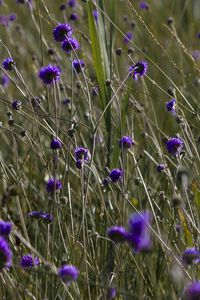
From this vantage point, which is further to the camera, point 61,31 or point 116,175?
point 61,31

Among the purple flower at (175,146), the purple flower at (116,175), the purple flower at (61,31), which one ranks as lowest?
the purple flower at (116,175)

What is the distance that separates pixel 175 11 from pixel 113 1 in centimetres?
216

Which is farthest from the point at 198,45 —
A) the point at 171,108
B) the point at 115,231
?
the point at 115,231

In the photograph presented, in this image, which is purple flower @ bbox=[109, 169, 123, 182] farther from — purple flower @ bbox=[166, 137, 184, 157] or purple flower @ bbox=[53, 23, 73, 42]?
purple flower @ bbox=[53, 23, 73, 42]

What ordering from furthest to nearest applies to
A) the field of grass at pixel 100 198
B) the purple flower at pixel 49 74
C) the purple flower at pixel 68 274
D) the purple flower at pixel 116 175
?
1. the purple flower at pixel 49 74
2. the purple flower at pixel 116 175
3. the field of grass at pixel 100 198
4. the purple flower at pixel 68 274

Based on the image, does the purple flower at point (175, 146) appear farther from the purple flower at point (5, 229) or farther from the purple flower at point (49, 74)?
the purple flower at point (5, 229)

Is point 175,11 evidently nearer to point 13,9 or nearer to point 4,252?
point 13,9

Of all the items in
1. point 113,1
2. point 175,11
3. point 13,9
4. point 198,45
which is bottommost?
point 113,1

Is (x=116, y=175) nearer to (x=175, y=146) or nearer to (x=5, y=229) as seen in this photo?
(x=175, y=146)

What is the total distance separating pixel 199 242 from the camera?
1818 millimetres

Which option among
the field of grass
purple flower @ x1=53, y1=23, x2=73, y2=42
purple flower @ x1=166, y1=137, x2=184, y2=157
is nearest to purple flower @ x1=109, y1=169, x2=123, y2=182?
the field of grass

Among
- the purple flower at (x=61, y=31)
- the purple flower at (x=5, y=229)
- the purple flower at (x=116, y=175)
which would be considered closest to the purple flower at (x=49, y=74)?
the purple flower at (x=61, y=31)

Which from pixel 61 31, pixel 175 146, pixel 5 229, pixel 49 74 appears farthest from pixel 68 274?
pixel 61 31

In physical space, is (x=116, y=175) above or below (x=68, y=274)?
above
